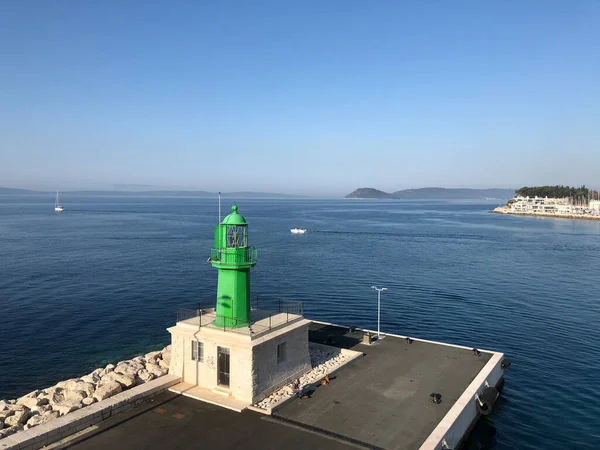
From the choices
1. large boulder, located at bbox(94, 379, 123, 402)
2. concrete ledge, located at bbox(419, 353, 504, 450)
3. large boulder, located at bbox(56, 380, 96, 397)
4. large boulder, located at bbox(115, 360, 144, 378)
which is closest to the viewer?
concrete ledge, located at bbox(419, 353, 504, 450)

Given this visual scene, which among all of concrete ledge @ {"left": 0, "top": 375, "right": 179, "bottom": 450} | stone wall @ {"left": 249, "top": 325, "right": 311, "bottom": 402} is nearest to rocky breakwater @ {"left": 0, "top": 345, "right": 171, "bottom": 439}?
concrete ledge @ {"left": 0, "top": 375, "right": 179, "bottom": 450}

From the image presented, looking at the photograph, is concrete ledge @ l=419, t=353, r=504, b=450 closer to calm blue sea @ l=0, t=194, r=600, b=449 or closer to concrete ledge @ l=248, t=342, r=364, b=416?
calm blue sea @ l=0, t=194, r=600, b=449

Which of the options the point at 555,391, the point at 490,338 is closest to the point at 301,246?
the point at 490,338

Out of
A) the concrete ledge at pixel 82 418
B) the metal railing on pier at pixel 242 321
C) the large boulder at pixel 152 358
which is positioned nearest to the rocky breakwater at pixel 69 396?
the large boulder at pixel 152 358

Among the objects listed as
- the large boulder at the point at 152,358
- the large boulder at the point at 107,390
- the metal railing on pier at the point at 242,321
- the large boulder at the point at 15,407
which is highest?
the metal railing on pier at the point at 242,321

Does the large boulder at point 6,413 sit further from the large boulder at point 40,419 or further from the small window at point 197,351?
the small window at point 197,351

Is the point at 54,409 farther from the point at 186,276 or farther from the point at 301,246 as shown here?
the point at 301,246

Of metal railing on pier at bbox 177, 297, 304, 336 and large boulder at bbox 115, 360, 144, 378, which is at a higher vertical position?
metal railing on pier at bbox 177, 297, 304, 336
